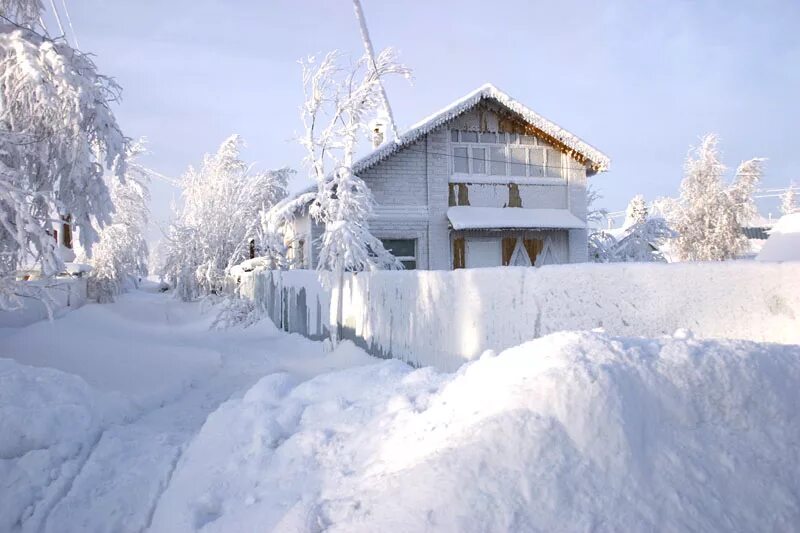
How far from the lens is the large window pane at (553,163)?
16.3m

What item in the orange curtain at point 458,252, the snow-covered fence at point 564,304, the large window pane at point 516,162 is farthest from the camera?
the large window pane at point 516,162

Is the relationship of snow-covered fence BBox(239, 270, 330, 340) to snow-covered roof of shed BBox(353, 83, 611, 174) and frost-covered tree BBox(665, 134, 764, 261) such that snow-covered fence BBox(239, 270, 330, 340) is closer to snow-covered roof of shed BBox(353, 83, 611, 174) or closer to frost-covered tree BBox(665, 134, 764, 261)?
snow-covered roof of shed BBox(353, 83, 611, 174)

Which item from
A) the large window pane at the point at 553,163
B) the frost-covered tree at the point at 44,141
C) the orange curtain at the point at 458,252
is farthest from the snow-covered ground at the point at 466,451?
the large window pane at the point at 553,163

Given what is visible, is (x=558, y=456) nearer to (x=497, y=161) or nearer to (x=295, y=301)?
(x=295, y=301)

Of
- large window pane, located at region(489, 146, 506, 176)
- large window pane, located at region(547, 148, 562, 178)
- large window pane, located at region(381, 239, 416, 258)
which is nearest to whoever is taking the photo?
large window pane, located at region(381, 239, 416, 258)

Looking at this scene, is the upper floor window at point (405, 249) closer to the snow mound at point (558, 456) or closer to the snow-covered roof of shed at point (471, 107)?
the snow-covered roof of shed at point (471, 107)

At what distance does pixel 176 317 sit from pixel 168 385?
13.2m

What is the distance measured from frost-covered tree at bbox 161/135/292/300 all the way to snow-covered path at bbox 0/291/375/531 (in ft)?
27.9

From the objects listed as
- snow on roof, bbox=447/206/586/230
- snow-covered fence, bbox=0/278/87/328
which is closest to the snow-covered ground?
snow-covered fence, bbox=0/278/87/328

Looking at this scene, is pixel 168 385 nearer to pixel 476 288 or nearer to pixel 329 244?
pixel 329 244

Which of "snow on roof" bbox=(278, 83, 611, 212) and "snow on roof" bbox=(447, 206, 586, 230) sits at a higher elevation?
"snow on roof" bbox=(278, 83, 611, 212)

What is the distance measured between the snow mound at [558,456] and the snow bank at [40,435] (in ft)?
3.62

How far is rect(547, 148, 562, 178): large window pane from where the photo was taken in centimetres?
1630

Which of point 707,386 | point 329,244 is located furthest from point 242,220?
point 707,386
